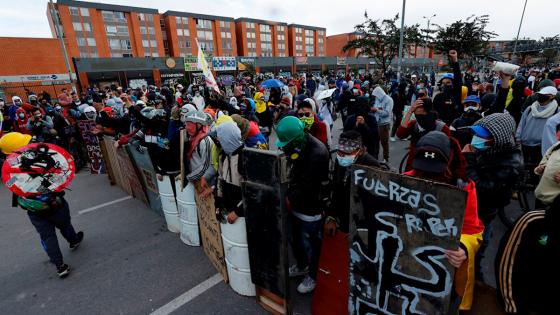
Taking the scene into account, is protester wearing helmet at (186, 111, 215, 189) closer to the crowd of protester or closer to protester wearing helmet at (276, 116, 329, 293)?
the crowd of protester

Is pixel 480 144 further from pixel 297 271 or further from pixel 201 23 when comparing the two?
pixel 201 23

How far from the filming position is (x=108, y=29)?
4841cm

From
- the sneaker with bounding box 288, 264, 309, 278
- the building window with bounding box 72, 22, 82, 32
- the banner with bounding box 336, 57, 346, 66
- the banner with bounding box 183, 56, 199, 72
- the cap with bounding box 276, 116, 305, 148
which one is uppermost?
the building window with bounding box 72, 22, 82, 32

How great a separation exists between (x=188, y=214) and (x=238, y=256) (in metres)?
1.30

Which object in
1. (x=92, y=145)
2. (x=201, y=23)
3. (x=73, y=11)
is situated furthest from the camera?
(x=201, y=23)

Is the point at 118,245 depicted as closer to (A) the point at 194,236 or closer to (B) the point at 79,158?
(A) the point at 194,236

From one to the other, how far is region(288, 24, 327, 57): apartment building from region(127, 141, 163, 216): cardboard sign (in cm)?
7361

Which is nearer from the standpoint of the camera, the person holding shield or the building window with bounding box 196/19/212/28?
the person holding shield

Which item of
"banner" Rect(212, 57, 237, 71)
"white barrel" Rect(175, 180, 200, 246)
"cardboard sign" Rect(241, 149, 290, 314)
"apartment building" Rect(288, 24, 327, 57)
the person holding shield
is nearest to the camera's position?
"cardboard sign" Rect(241, 149, 290, 314)

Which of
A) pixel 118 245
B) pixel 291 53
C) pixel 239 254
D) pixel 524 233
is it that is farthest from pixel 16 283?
pixel 291 53

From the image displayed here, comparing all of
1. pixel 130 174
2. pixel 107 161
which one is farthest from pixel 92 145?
pixel 130 174

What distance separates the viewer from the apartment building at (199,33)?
183 feet

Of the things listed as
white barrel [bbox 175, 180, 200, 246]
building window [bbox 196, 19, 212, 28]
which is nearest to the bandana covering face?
white barrel [bbox 175, 180, 200, 246]

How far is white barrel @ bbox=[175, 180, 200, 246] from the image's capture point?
12.6ft
